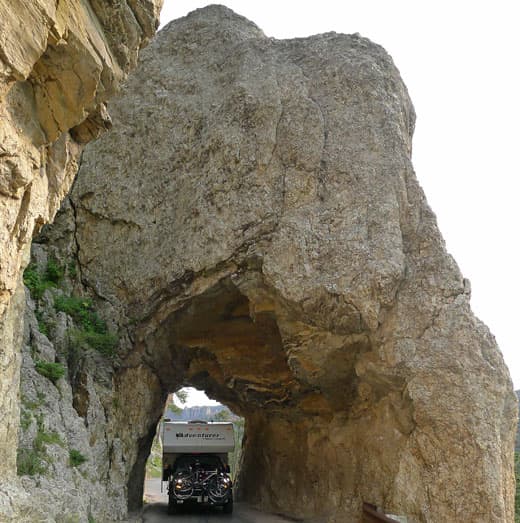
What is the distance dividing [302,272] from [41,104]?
8459mm

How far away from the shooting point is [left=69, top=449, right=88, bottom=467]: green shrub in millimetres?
11320

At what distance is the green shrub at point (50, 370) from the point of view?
12.0 metres

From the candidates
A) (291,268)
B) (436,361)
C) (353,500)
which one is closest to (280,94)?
(291,268)

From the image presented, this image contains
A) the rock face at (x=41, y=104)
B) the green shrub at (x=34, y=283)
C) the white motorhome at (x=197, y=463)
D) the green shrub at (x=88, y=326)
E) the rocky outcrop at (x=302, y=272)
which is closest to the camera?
the rock face at (x=41, y=104)

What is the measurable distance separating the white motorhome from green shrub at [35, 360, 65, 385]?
746 cm

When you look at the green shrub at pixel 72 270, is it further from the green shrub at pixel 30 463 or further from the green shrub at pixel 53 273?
the green shrub at pixel 30 463

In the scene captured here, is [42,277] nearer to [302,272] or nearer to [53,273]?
[53,273]

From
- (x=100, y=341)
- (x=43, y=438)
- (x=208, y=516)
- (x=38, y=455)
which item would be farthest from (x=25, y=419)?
(x=208, y=516)

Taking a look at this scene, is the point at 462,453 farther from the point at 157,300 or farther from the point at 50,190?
the point at 50,190

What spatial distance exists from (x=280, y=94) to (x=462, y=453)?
11018 mm

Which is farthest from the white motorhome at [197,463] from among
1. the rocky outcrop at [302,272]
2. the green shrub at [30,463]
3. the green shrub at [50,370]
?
the green shrub at [30,463]

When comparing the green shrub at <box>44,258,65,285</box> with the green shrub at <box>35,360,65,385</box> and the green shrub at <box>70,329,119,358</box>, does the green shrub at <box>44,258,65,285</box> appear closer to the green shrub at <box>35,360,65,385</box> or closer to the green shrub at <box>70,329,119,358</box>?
the green shrub at <box>70,329,119,358</box>

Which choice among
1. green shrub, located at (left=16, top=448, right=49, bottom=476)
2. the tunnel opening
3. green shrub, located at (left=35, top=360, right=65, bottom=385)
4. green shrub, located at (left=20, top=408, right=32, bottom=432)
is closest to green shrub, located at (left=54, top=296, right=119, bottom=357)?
the tunnel opening

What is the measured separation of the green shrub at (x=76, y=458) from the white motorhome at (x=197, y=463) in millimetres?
6926
